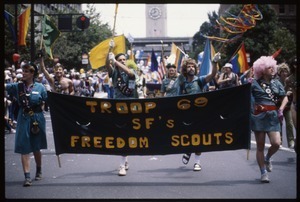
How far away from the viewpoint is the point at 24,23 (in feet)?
54.5

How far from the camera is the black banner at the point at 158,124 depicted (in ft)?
22.4

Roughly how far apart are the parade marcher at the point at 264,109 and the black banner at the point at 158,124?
0.38 m

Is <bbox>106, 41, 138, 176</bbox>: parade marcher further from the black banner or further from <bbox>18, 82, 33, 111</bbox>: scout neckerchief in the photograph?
<bbox>18, 82, 33, 111</bbox>: scout neckerchief

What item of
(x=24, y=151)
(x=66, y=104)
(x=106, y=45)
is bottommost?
(x=24, y=151)

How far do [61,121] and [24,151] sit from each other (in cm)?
62

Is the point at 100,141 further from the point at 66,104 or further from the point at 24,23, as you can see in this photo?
the point at 24,23

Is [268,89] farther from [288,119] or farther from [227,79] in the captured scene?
[227,79]

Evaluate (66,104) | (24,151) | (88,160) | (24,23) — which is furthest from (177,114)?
(24,23)

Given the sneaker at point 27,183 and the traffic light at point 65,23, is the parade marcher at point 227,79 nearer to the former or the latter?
the sneaker at point 27,183

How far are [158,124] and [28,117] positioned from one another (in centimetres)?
173

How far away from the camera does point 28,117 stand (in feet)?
23.2

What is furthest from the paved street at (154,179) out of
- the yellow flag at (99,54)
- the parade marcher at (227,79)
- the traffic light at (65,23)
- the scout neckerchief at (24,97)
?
the traffic light at (65,23)

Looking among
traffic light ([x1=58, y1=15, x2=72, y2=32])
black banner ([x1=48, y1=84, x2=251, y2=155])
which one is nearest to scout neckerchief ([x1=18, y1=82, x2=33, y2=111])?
black banner ([x1=48, y1=84, x2=251, y2=155])

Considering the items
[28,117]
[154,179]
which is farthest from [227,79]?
[28,117]
